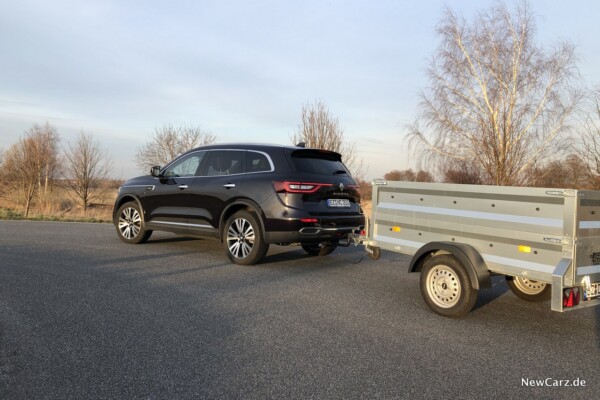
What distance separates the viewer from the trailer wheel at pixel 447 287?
457 centimetres

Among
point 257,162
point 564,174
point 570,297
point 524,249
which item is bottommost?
point 570,297

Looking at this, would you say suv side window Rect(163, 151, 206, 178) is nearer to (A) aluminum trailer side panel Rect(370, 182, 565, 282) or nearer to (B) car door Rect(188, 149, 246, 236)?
(B) car door Rect(188, 149, 246, 236)

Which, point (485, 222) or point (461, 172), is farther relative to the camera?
point (461, 172)

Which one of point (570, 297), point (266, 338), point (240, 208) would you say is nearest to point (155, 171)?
point (240, 208)

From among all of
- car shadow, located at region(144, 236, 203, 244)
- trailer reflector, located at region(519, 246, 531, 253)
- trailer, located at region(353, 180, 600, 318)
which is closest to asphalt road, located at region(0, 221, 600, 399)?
trailer, located at region(353, 180, 600, 318)

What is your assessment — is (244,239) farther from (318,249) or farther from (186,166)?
(186,166)

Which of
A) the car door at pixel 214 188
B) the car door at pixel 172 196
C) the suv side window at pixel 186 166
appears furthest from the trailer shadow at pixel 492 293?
the suv side window at pixel 186 166

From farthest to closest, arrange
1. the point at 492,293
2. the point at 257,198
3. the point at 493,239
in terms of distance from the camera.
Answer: the point at 257,198 < the point at 492,293 < the point at 493,239

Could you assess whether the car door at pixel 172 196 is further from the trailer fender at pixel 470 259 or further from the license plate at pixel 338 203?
the trailer fender at pixel 470 259

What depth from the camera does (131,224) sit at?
9539mm

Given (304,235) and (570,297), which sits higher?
(304,235)

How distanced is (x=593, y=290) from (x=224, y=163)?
5816mm

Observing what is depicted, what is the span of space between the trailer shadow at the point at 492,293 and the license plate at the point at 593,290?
4.14ft

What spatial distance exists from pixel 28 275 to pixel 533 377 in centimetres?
622
